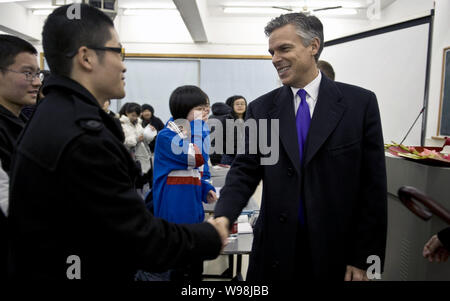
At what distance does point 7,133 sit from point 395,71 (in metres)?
3.18

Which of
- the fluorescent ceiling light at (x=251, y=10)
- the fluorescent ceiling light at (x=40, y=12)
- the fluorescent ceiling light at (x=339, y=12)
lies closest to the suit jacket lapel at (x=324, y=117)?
the fluorescent ceiling light at (x=251, y=10)

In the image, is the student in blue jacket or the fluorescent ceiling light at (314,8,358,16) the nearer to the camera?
the student in blue jacket

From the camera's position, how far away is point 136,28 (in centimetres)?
788

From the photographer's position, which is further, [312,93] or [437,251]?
[312,93]

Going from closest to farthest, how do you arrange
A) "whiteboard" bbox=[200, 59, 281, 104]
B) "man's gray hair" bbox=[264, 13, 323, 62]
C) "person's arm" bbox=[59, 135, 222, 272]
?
"person's arm" bbox=[59, 135, 222, 272]
"man's gray hair" bbox=[264, 13, 323, 62]
"whiteboard" bbox=[200, 59, 281, 104]

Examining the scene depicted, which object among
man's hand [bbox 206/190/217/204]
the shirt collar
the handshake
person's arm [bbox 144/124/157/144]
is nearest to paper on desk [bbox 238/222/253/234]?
man's hand [bbox 206/190/217/204]

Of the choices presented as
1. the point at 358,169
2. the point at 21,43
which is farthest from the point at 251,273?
the point at 21,43

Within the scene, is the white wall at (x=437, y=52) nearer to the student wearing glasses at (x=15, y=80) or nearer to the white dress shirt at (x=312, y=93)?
the white dress shirt at (x=312, y=93)

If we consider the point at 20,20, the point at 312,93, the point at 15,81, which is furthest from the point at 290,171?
the point at 20,20

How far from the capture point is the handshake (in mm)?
1107

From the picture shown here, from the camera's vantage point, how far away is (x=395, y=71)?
9.84ft

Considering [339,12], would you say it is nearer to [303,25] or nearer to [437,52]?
[437,52]

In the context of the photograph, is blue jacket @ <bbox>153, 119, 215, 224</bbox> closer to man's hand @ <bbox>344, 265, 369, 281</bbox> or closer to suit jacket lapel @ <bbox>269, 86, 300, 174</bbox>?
suit jacket lapel @ <bbox>269, 86, 300, 174</bbox>
